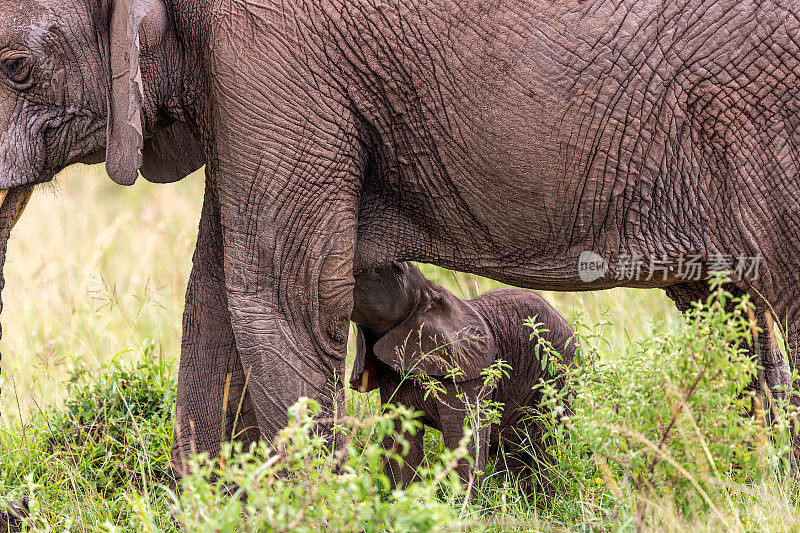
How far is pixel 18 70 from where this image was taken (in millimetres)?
3855

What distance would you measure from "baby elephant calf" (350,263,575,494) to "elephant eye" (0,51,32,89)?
Answer: 5.10 feet

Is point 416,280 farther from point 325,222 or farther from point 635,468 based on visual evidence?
point 635,468

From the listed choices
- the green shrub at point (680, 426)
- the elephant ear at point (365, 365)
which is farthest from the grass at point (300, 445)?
the elephant ear at point (365, 365)

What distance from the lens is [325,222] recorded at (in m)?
3.80

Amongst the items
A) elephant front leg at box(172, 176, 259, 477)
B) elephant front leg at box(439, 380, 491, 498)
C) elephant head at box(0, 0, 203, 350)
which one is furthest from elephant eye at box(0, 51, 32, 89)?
elephant front leg at box(439, 380, 491, 498)

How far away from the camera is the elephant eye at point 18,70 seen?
384 centimetres

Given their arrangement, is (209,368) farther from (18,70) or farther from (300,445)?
(300,445)

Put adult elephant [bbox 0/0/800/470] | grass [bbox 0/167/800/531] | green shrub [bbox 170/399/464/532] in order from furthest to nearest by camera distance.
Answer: adult elephant [bbox 0/0/800/470] < grass [bbox 0/167/800/531] < green shrub [bbox 170/399/464/532]

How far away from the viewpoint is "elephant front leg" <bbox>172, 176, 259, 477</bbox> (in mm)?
4379

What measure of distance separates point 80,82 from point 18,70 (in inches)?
8.5

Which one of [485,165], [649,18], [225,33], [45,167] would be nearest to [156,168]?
[45,167]

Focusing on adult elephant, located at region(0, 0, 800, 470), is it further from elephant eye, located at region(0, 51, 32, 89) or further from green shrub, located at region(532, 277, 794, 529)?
green shrub, located at region(532, 277, 794, 529)
